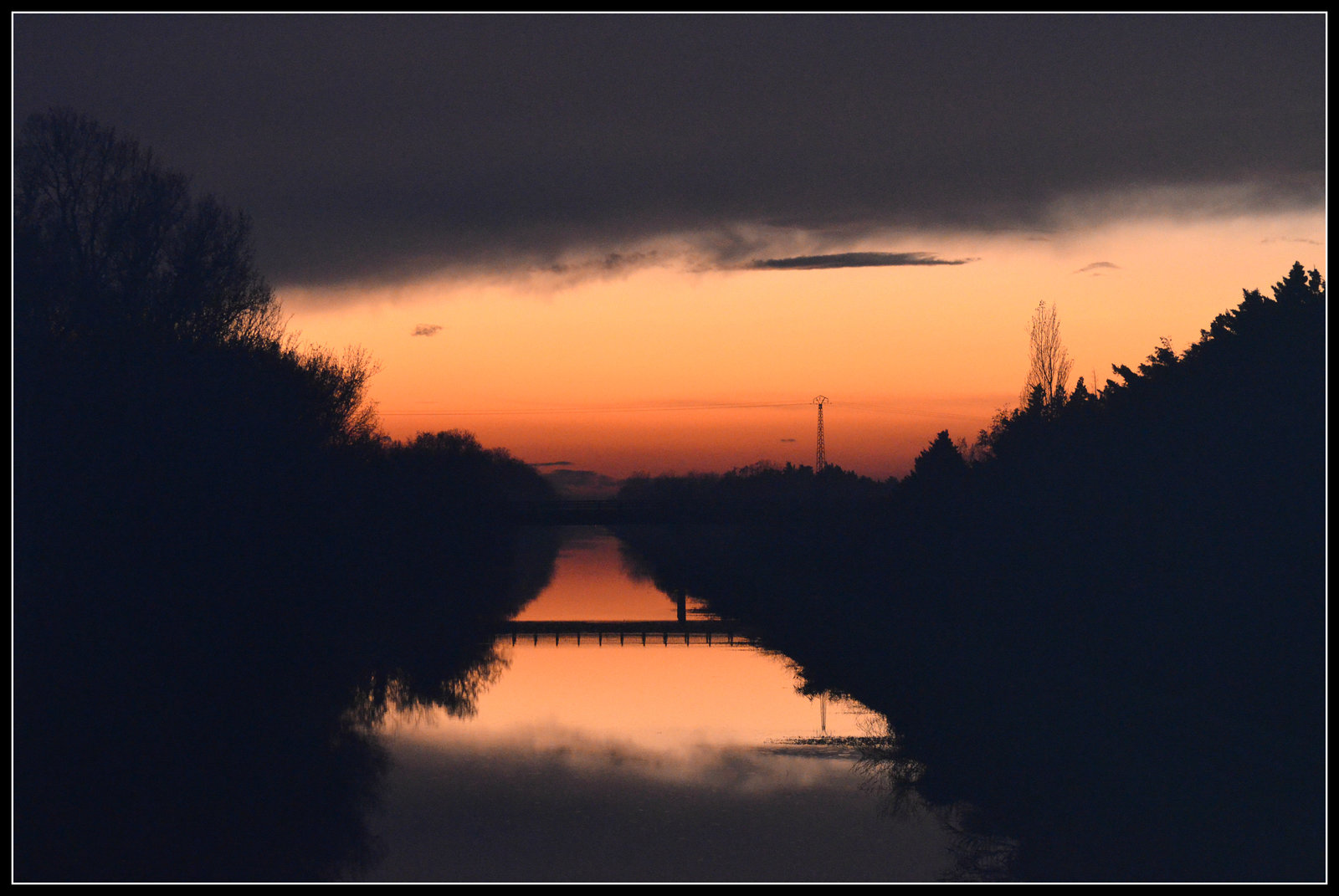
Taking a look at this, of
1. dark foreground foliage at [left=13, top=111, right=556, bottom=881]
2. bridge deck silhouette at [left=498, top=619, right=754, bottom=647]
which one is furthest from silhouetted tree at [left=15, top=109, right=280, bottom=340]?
bridge deck silhouette at [left=498, top=619, right=754, bottom=647]

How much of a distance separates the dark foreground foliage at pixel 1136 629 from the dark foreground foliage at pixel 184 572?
10.7m

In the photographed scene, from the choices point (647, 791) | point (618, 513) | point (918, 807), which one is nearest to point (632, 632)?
point (618, 513)

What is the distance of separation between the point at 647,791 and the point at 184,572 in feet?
74.4

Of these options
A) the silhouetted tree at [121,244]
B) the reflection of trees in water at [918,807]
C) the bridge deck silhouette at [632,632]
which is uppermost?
the silhouetted tree at [121,244]

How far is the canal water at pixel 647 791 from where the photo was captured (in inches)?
587

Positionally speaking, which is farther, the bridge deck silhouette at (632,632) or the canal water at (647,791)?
the bridge deck silhouette at (632,632)

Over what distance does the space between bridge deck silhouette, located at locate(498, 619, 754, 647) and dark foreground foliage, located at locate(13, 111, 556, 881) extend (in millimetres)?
2364

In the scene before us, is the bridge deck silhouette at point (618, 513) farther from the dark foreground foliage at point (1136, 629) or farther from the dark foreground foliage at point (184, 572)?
the dark foreground foliage at point (1136, 629)

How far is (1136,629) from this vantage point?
27.8 meters

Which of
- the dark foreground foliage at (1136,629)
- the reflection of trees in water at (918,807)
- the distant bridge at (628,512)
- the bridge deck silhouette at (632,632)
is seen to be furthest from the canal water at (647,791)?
the distant bridge at (628,512)

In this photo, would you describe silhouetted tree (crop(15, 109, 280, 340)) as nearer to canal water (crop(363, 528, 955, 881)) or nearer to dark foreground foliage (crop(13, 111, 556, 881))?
dark foreground foliage (crop(13, 111, 556, 881))

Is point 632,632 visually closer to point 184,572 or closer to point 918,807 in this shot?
point 184,572

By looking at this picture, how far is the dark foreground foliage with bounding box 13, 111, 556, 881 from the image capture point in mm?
16719

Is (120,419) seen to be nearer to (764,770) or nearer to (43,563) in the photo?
(43,563)
